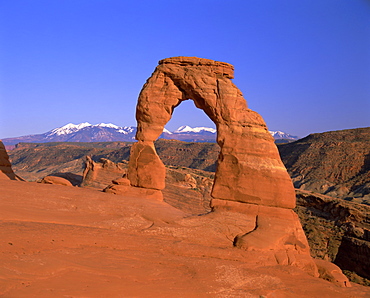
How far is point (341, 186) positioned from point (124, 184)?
40.9 m

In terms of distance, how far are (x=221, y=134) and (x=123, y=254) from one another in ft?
23.2

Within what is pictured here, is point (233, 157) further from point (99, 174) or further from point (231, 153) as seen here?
point (99, 174)

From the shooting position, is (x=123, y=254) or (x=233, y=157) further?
(x=233, y=157)

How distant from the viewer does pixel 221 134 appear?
14562 millimetres

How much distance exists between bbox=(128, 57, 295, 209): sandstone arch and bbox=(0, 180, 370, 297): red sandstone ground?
56.5 inches

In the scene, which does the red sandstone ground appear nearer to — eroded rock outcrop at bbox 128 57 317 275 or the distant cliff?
eroded rock outcrop at bbox 128 57 317 275

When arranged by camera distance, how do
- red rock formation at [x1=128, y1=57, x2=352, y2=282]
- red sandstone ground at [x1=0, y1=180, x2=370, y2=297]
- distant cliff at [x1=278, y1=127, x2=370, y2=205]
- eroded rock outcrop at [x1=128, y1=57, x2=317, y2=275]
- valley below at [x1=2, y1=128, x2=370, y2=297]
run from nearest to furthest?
red sandstone ground at [x1=0, y1=180, x2=370, y2=297]
red rock formation at [x1=128, y1=57, x2=352, y2=282]
eroded rock outcrop at [x1=128, y1=57, x2=317, y2=275]
valley below at [x1=2, y1=128, x2=370, y2=297]
distant cliff at [x1=278, y1=127, x2=370, y2=205]

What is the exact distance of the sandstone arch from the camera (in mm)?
13594

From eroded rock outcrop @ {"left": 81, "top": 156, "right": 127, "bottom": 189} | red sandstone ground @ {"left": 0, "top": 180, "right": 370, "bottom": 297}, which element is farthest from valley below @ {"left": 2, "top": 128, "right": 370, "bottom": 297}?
red sandstone ground @ {"left": 0, "top": 180, "right": 370, "bottom": 297}

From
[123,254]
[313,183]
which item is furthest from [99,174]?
[313,183]

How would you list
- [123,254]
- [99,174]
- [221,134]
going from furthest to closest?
[99,174] < [221,134] < [123,254]

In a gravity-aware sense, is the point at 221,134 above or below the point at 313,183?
above

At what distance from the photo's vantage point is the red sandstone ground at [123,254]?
6.86 m

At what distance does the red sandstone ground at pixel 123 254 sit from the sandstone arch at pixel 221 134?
143cm
